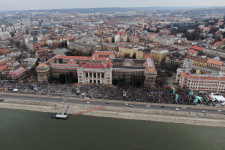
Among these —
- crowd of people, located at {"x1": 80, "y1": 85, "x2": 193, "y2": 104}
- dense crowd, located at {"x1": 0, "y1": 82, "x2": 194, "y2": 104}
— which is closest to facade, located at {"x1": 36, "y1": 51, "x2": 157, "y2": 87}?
dense crowd, located at {"x1": 0, "y1": 82, "x2": 194, "y2": 104}

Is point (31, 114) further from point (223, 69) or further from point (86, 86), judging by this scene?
point (223, 69)

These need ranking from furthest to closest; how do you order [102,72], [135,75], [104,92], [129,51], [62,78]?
[129,51], [135,75], [62,78], [102,72], [104,92]

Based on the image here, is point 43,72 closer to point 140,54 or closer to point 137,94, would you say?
point 137,94

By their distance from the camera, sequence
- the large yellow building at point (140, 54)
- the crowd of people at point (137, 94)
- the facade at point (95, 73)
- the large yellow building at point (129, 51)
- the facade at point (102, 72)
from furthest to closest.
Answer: the large yellow building at point (129, 51)
the large yellow building at point (140, 54)
the facade at point (95, 73)
the facade at point (102, 72)
the crowd of people at point (137, 94)

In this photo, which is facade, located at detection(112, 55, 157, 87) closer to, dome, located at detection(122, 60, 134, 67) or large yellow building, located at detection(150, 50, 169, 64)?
dome, located at detection(122, 60, 134, 67)

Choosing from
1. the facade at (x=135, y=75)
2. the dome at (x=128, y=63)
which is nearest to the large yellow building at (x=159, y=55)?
the facade at (x=135, y=75)

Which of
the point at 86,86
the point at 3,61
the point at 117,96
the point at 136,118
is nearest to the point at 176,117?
the point at 136,118

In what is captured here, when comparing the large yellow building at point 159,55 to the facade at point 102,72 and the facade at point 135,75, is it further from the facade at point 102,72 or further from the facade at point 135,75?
the facade at point 135,75

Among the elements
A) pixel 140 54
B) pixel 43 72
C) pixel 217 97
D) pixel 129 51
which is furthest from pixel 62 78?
pixel 217 97
